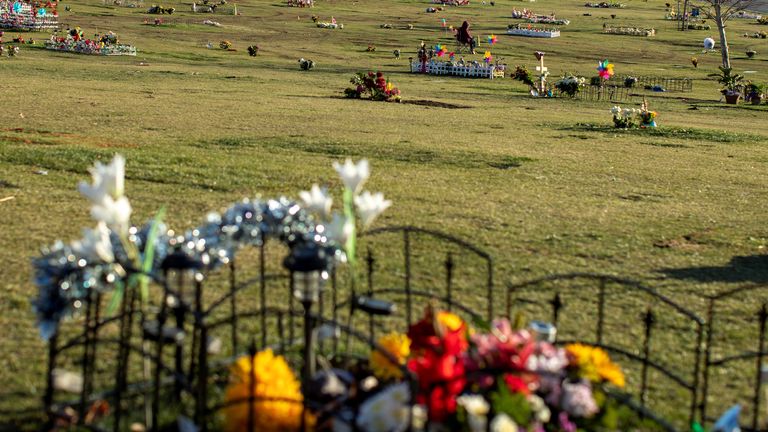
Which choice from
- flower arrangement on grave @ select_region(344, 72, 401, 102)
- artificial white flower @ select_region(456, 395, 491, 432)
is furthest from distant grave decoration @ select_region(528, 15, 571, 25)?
artificial white flower @ select_region(456, 395, 491, 432)

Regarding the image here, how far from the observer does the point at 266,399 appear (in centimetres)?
534

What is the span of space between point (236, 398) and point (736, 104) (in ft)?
116

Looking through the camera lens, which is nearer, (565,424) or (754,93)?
(565,424)

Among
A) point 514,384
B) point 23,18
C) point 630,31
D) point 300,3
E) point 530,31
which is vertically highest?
point 300,3

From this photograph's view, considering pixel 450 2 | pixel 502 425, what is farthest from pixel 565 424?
pixel 450 2

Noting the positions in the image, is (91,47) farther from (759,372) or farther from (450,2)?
(450,2)

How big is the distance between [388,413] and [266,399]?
0.70 meters

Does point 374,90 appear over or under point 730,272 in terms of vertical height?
over

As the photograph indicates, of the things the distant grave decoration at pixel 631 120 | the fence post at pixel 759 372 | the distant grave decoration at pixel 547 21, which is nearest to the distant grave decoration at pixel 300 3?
the distant grave decoration at pixel 547 21

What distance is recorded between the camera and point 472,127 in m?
25.3

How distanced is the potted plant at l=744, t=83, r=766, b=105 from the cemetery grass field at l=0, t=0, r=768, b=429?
1.41 m

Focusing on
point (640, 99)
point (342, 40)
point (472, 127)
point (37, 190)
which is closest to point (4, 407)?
point (37, 190)

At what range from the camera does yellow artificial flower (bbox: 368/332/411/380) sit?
6.01m

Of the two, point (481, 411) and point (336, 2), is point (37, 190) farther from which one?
point (336, 2)
